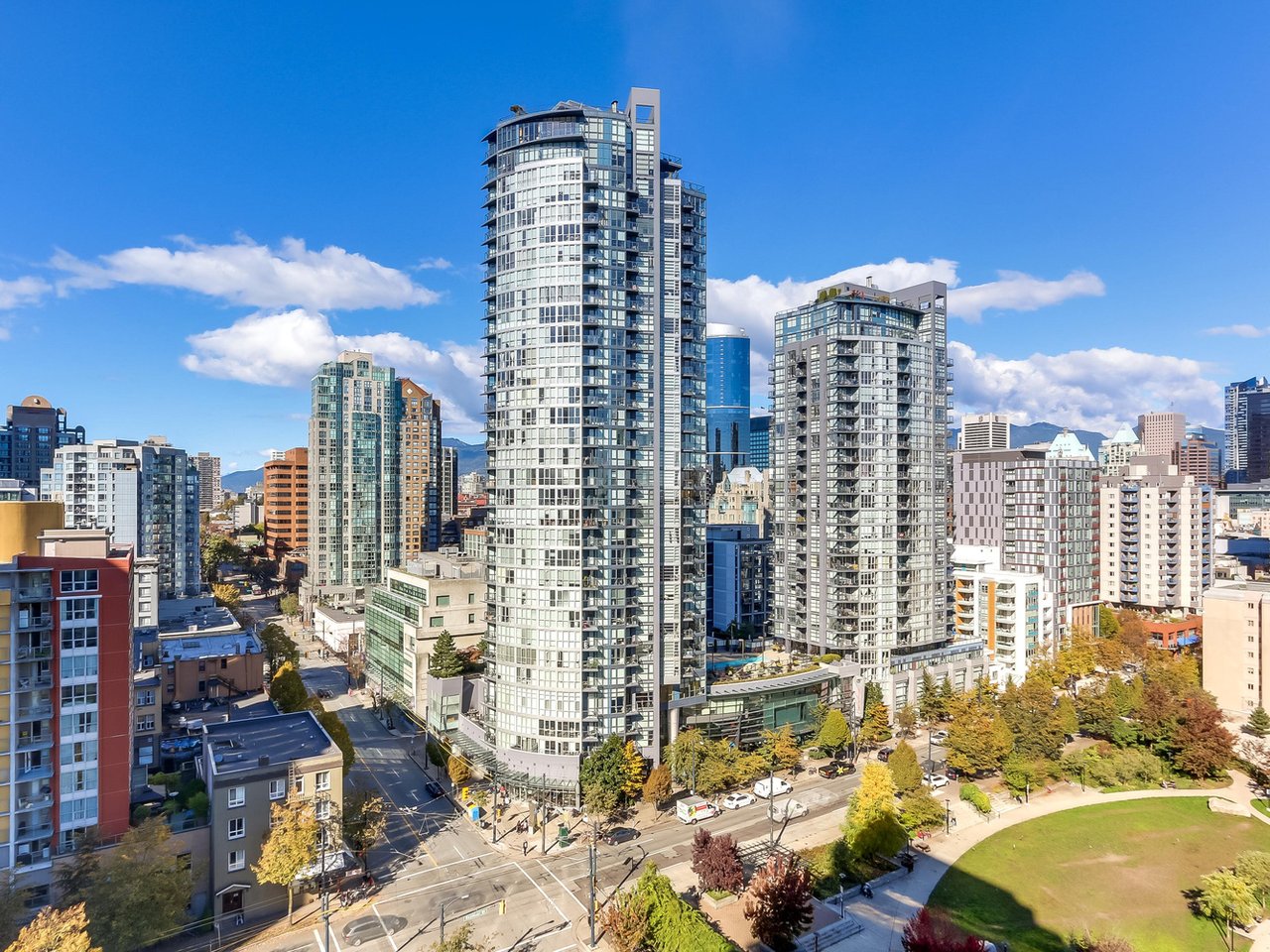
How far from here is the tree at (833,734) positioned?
240ft

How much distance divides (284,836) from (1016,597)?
302 ft

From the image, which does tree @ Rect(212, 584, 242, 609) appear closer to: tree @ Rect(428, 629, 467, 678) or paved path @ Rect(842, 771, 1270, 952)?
tree @ Rect(428, 629, 467, 678)

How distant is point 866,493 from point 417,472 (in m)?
112

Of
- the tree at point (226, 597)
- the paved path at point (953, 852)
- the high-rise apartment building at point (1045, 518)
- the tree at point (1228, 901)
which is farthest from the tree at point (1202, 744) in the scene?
the tree at point (226, 597)

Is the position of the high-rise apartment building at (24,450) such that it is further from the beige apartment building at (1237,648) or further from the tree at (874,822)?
the beige apartment building at (1237,648)

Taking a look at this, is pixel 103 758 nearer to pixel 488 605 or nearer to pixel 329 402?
pixel 488 605

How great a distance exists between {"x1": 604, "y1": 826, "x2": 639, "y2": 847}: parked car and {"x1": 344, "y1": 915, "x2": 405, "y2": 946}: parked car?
1750 cm

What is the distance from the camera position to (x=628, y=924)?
3947cm

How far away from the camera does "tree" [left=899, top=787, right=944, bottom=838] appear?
57375 mm

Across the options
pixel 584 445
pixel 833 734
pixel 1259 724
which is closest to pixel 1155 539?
pixel 1259 724

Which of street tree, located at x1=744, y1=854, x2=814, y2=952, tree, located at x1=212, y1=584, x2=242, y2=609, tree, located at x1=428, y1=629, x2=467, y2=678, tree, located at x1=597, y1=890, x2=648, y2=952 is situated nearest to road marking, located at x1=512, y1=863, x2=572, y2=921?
tree, located at x1=597, y1=890, x2=648, y2=952

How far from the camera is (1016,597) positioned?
97.4 m

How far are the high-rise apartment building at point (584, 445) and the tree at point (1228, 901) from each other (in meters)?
40.3

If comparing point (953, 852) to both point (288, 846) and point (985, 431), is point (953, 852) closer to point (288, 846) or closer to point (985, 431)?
point (288, 846)
